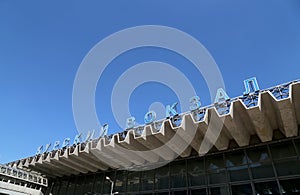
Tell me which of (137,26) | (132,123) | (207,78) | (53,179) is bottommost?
(53,179)

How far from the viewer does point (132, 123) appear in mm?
13281

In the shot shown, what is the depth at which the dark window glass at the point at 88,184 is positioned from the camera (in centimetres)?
1712

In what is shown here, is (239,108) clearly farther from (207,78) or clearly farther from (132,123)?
(132,123)

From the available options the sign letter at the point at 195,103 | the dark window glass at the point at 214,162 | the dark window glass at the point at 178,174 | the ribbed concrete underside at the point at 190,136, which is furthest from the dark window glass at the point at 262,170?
the sign letter at the point at 195,103

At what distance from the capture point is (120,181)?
1575 centimetres

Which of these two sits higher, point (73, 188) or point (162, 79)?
point (162, 79)

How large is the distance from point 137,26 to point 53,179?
16.3 metres

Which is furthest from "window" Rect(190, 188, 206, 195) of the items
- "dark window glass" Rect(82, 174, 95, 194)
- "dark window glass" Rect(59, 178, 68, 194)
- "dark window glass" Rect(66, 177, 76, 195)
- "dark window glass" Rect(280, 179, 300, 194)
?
"dark window glass" Rect(59, 178, 68, 194)

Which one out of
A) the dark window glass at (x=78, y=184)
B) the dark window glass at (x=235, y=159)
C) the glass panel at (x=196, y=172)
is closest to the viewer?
the dark window glass at (x=235, y=159)

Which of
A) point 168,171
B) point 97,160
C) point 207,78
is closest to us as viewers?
point 207,78

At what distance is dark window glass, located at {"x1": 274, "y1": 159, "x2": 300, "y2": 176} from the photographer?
413 inches

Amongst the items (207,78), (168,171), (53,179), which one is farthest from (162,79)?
(53,179)

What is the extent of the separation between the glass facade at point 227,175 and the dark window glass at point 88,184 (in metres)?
1.51

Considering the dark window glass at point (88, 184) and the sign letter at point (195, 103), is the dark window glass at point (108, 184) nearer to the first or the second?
the dark window glass at point (88, 184)
